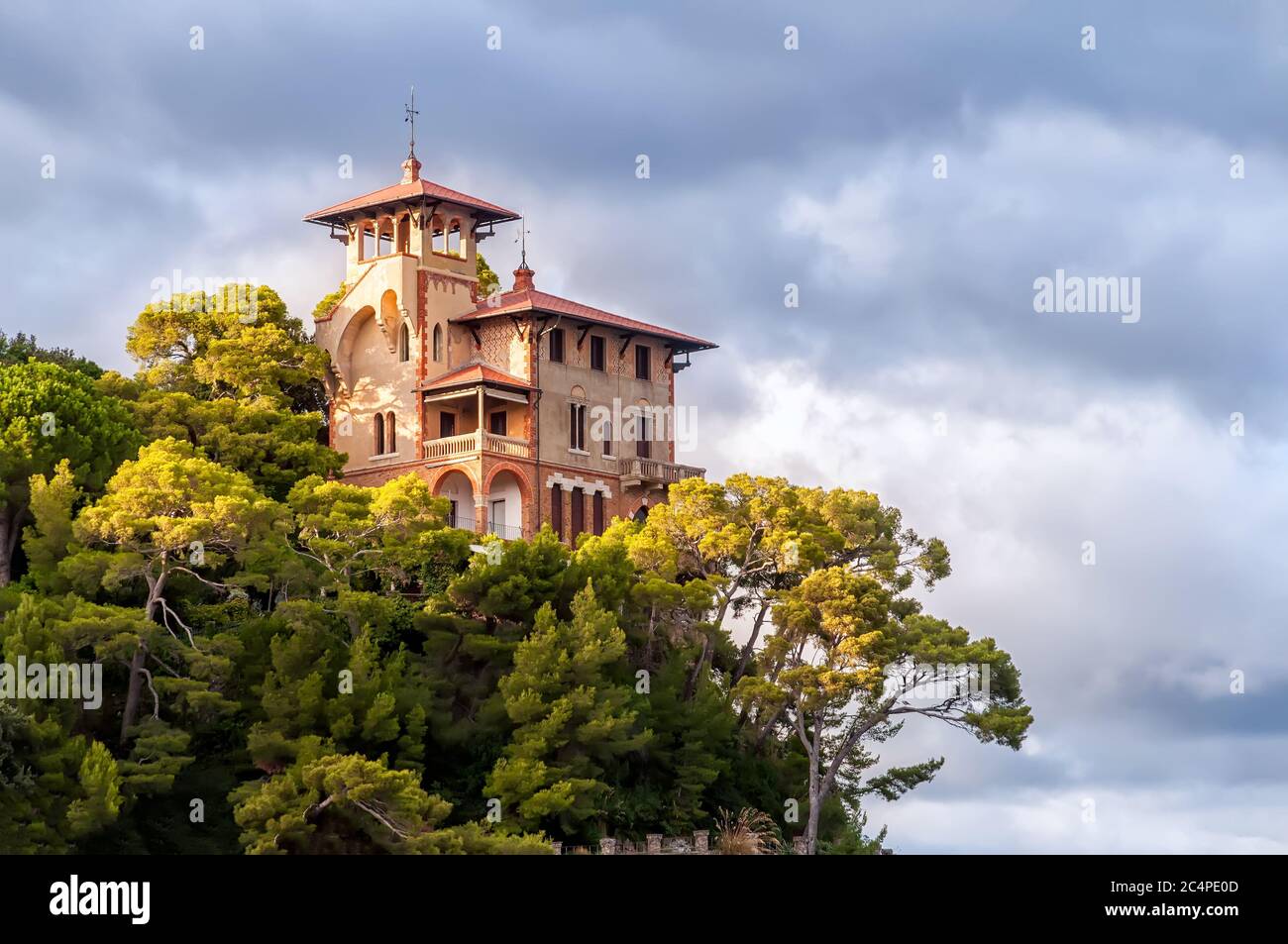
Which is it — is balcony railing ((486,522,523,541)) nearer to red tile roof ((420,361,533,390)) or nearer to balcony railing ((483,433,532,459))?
balcony railing ((483,433,532,459))

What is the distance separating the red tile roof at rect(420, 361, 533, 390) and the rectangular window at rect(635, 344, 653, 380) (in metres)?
5.36

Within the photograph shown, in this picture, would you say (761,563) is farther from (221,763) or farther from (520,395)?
(221,763)

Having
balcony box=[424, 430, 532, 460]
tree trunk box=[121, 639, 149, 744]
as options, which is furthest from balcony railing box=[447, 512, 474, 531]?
tree trunk box=[121, 639, 149, 744]

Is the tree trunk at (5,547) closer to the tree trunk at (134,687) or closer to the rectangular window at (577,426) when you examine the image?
the tree trunk at (134,687)

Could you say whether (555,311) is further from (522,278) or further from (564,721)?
(564,721)

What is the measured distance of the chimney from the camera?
73438 mm

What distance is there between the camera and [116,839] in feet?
159

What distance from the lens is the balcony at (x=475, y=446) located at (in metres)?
67.9

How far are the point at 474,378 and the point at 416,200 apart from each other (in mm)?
6859

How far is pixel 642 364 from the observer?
7438 centimetres

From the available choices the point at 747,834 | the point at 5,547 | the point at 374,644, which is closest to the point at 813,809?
the point at 747,834

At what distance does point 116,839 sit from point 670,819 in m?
Result: 14.9

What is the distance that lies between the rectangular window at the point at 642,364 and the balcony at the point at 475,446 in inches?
247
